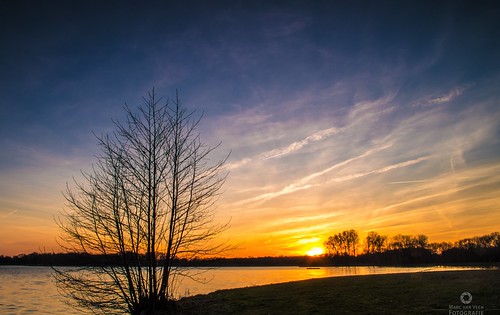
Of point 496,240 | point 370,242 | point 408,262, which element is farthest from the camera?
point 370,242

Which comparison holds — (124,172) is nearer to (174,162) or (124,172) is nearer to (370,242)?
(174,162)

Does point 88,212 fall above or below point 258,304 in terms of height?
above

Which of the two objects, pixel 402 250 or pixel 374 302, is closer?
pixel 374 302

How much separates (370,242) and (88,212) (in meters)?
162

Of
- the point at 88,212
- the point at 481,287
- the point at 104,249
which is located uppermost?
the point at 88,212

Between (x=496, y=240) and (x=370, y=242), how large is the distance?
51.6 meters

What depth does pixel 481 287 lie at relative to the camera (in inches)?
597

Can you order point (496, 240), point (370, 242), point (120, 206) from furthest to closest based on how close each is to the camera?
point (370, 242)
point (496, 240)
point (120, 206)

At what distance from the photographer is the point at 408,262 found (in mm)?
123938

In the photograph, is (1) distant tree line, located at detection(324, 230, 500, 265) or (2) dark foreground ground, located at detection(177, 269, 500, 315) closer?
(2) dark foreground ground, located at detection(177, 269, 500, 315)

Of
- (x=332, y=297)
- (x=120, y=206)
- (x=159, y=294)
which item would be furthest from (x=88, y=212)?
(x=332, y=297)

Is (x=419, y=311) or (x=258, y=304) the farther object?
(x=258, y=304)

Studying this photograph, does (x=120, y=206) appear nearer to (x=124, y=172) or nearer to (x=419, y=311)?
(x=124, y=172)

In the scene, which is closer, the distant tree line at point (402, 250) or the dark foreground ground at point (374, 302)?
the dark foreground ground at point (374, 302)
